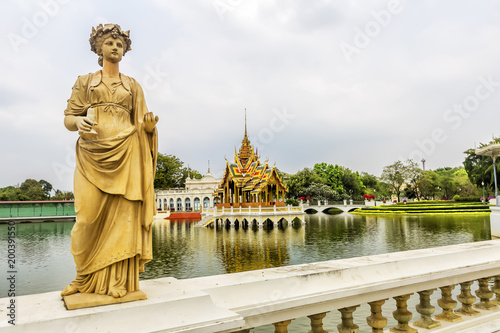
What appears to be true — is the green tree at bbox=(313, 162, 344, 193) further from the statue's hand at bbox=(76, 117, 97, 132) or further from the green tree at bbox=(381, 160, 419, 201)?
the statue's hand at bbox=(76, 117, 97, 132)

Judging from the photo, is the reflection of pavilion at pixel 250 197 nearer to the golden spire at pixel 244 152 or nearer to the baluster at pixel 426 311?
the golden spire at pixel 244 152

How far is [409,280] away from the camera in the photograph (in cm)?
275

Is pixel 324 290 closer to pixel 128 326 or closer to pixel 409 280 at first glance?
pixel 409 280

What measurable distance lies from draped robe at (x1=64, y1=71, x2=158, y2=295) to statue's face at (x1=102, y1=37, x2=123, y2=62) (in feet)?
0.87

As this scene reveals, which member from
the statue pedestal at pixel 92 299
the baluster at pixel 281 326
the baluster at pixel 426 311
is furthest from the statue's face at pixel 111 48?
the baluster at pixel 426 311

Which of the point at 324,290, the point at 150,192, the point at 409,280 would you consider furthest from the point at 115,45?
the point at 409,280

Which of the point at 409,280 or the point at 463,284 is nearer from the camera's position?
the point at 409,280

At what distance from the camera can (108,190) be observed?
2.37 metres

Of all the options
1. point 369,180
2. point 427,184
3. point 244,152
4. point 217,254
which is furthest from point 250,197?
point 369,180

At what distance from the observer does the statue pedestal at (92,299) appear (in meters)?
2.09

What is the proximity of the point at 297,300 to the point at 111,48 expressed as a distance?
233cm

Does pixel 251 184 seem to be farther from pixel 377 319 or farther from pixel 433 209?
pixel 377 319

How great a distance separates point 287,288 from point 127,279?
1130mm

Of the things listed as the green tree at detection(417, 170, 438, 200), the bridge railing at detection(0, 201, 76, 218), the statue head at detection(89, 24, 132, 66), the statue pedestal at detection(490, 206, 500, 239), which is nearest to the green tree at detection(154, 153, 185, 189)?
the bridge railing at detection(0, 201, 76, 218)
